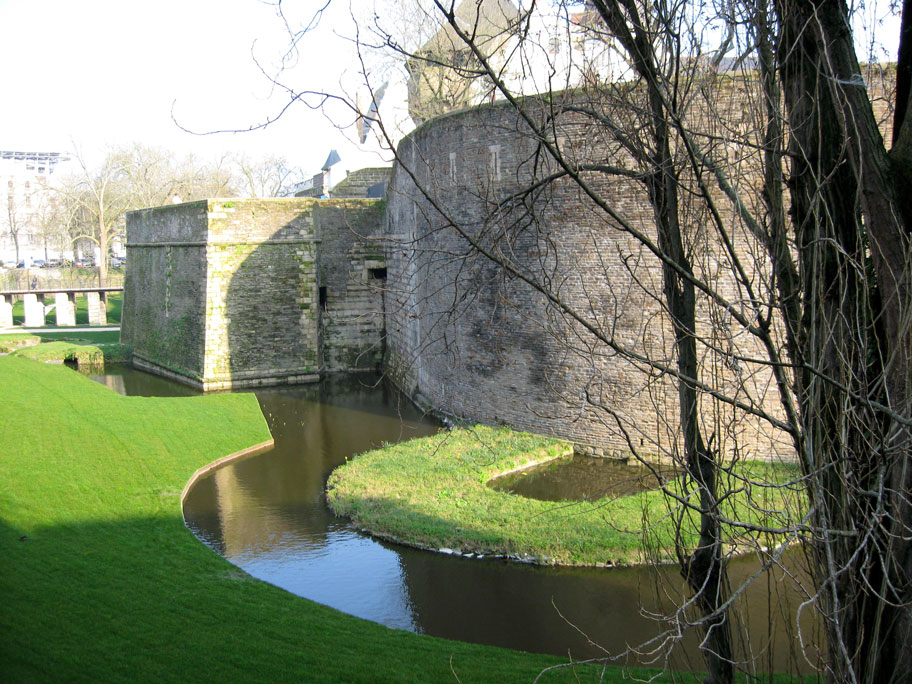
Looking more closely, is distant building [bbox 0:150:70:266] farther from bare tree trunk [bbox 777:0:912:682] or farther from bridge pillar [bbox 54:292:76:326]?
bare tree trunk [bbox 777:0:912:682]

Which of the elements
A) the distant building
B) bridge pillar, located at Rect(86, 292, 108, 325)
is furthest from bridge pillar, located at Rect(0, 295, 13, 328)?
the distant building

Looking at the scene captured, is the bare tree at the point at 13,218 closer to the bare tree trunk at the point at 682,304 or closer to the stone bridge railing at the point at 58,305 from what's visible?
the stone bridge railing at the point at 58,305

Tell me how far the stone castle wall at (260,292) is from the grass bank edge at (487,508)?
6.49 m

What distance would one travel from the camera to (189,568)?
7.62 meters

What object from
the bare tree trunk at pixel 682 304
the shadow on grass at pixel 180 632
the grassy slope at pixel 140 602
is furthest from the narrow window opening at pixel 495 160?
the bare tree trunk at pixel 682 304

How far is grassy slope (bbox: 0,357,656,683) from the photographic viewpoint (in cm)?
557

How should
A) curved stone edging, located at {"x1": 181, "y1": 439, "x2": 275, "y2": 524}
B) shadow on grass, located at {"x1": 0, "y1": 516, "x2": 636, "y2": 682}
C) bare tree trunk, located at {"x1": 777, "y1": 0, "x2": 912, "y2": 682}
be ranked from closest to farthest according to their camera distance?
1. bare tree trunk, located at {"x1": 777, "y1": 0, "x2": 912, "y2": 682}
2. shadow on grass, located at {"x1": 0, "y1": 516, "x2": 636, "y2": 682}
3. curved stone edging, located at {"x1": 181, "y1": 439, "x2": 275, "y2": 524}

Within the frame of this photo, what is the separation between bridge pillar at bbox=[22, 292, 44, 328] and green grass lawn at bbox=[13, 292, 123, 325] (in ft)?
8.05

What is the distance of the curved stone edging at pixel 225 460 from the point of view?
10562 mm

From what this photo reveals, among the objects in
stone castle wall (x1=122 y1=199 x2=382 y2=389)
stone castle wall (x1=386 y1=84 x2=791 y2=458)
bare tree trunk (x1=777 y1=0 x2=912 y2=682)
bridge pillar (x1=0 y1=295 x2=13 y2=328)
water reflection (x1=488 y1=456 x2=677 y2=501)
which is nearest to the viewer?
bare tree trunk (x1=777 y1=0 x2=912 y2=682)

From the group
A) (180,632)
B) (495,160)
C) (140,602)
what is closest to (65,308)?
(495,160)

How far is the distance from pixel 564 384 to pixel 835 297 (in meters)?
7.99

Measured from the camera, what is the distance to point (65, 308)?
28688 millimetres

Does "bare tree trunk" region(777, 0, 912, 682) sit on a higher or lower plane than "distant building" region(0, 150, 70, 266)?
lower
